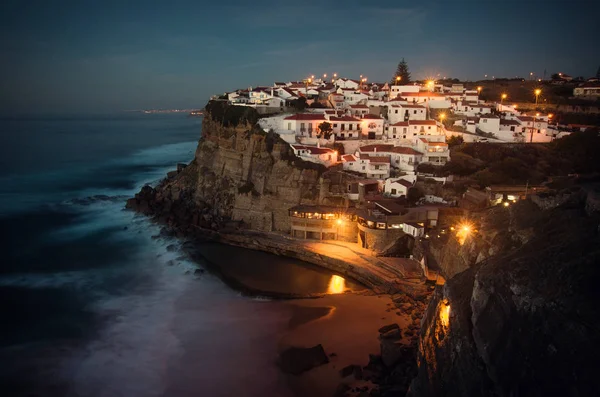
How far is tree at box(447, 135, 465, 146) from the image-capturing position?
33844 mm

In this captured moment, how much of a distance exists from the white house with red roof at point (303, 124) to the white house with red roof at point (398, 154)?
4239 millimetres

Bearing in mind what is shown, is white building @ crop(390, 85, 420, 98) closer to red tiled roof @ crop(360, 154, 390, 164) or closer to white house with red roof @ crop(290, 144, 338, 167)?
red tiled roof @ crop(360, 154, 390, 164)

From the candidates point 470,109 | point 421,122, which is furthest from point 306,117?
point 470,109

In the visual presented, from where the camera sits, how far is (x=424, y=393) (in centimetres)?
1219

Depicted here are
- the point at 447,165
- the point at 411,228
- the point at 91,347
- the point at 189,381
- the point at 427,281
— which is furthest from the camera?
the point at 447,165

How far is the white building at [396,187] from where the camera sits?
91.9ft

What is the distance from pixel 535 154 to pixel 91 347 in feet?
93.1

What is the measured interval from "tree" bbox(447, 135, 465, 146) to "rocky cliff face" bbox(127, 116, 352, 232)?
392 inches

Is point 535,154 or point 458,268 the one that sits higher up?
point 535,154

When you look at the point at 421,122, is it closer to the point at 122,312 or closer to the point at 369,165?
the point at 369,165

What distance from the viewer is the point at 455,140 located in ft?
112

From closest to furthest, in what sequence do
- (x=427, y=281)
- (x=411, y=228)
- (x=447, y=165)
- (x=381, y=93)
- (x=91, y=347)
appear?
(x=91, y=347) < (x=427, y=281) < (x=411, y=228) < (x=447, y=165) < (x=381, y=93)

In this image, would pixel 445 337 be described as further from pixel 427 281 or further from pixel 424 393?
pixel 427 281

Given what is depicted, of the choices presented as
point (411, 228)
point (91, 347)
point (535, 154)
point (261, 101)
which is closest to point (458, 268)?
point (411, 228)
